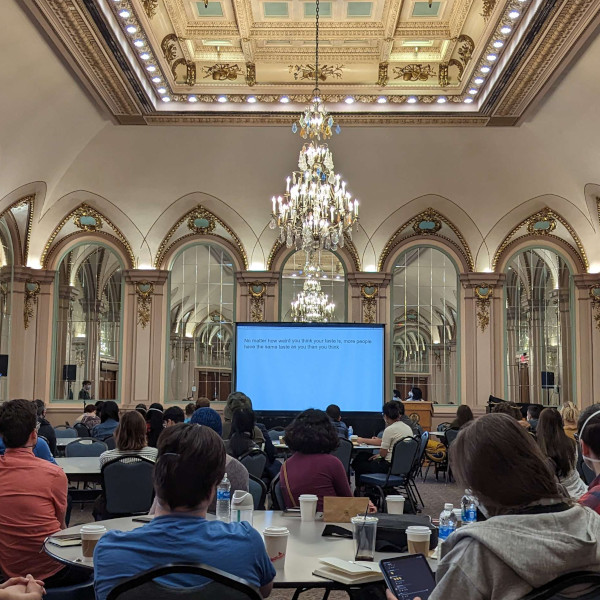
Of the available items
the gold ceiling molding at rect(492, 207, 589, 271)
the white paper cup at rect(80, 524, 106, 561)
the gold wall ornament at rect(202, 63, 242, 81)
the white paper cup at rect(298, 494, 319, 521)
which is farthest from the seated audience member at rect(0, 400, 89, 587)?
the gold ceiling molding at rect(492, 207, 589, 271)

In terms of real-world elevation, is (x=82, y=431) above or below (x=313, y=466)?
below

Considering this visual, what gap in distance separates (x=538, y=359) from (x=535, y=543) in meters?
14.1

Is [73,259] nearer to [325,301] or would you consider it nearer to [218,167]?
[218,167]

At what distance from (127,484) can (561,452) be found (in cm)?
264

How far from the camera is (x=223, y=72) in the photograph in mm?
12281

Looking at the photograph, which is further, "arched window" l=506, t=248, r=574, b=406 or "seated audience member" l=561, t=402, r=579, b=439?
"arched window" l=506, t=248, r=574, b=406

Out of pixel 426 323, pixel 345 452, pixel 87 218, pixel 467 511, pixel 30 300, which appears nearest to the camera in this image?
pixel 467 511

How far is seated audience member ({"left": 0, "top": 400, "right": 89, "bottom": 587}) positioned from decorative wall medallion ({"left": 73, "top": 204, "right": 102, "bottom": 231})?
11610mm

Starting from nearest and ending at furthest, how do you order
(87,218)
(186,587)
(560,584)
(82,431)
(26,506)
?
1. (560,584)
2. (186,587)
3. (26,506)
4. (82,431)
5. (87,218)

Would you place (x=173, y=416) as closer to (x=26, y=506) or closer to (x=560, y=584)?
(x=26, y=506)

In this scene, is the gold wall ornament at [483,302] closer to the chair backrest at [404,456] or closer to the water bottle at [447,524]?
the chair backrest at [404,456]

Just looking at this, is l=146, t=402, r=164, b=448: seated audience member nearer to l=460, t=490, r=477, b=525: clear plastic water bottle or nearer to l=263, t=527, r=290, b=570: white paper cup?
l=460, t=490, r=477, b=525: clear plastic water bottle

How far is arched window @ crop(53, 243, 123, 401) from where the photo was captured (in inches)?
584

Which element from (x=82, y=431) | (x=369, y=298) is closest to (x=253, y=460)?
(x=82, y=431)
